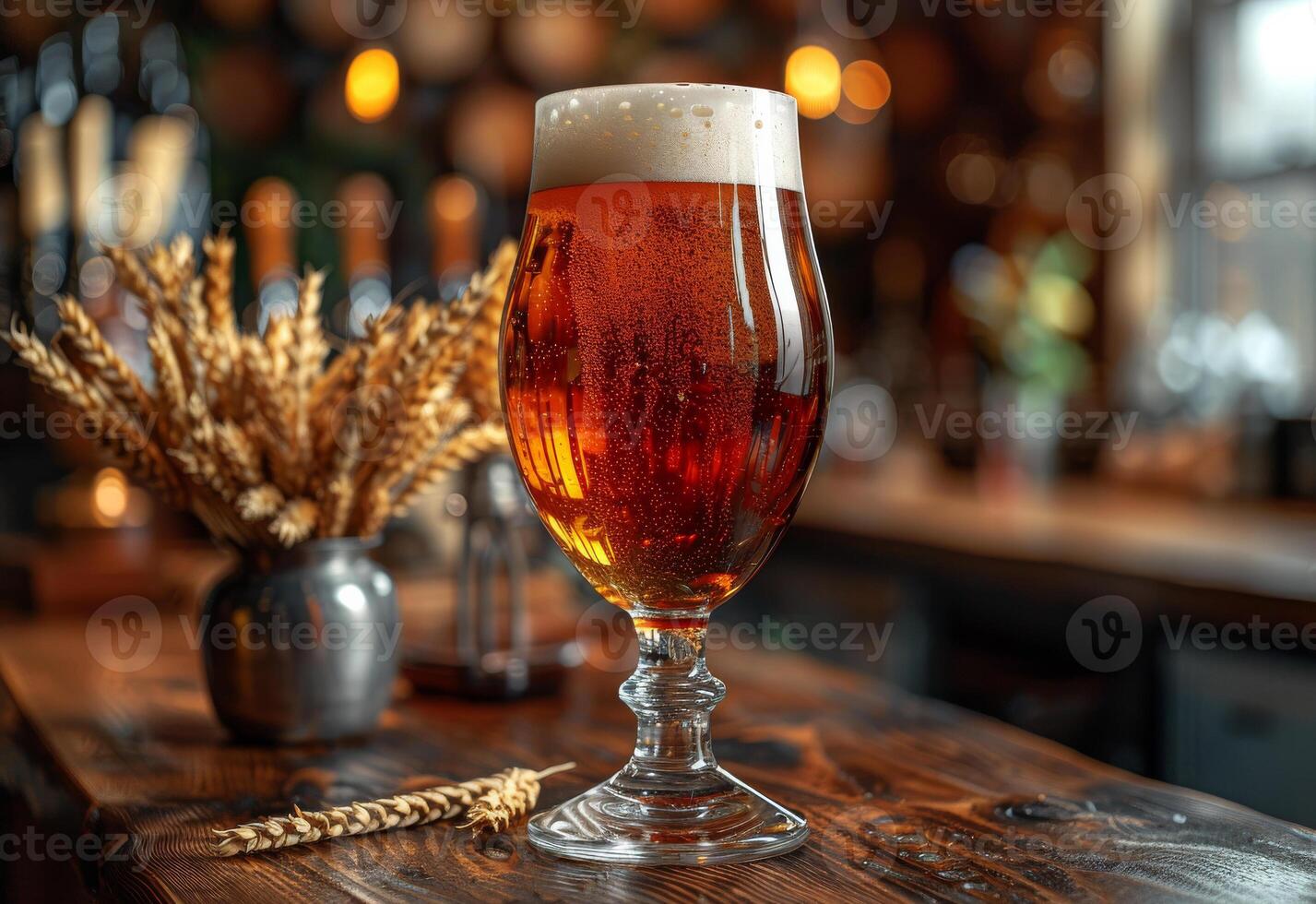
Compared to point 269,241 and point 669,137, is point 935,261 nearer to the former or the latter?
point 269,241

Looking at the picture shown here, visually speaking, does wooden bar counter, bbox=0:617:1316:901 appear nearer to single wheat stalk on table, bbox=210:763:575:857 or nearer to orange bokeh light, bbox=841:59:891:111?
single wheat stalk on table, bbox=210:763:575:857

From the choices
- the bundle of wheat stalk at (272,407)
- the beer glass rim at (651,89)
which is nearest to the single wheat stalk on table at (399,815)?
the bundle of wheat stalk at (272,407)

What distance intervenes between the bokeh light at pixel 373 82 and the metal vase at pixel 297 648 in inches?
81.6

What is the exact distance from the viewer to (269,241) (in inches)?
152

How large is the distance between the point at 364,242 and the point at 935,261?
8.64 feet

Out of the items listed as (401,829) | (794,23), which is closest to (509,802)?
(401,829)

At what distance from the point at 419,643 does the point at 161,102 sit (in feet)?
9.66

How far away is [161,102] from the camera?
3.66 meters

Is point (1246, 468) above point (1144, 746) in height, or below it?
above

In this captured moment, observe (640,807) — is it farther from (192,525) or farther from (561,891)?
(192,525)

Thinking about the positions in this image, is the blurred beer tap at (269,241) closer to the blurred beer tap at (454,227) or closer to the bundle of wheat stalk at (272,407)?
the blurred beer tap at (454,227)

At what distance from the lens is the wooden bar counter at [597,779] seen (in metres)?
0.65

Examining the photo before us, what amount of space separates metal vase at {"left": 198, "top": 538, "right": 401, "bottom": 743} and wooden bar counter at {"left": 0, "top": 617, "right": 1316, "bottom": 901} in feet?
0.08

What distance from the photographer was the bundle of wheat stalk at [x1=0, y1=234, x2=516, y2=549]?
3.06 ft
